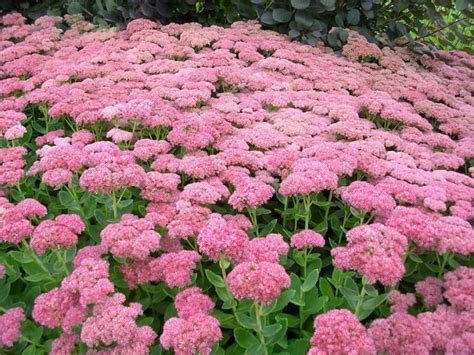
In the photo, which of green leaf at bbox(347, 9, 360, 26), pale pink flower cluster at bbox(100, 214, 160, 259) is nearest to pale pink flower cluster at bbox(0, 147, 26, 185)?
pale pink flower cluster at bbox(100, 214, 160, 259)

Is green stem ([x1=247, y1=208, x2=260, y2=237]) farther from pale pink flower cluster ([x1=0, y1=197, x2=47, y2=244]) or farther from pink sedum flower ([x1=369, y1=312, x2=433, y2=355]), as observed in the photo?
pale pink flower cluster ([x1=0, y1=197, x2=47, y2=244])

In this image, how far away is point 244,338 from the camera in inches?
86.6

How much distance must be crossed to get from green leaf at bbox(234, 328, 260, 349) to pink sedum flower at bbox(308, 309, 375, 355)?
17.2 inches

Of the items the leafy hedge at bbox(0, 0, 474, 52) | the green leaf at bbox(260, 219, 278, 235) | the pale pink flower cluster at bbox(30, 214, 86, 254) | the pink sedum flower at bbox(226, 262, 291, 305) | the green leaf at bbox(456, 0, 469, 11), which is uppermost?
the green leaf at bbox(456, 0, 469, 11)

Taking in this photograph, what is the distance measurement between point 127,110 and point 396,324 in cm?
243

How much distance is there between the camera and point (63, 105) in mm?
3633

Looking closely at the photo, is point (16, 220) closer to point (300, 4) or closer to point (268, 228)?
point (268, 228)

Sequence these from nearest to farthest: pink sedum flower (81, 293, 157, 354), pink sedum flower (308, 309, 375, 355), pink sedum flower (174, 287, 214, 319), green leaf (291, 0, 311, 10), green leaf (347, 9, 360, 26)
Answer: pink sedum flower (308, 309, 375, 355) → pink sedum flower (81, 293, 157, 354) → pink sedum flower (174, 287, 214, 319) → green leaf (291, 0, 311, 10) → green leaf (347, 9, 360, 26)

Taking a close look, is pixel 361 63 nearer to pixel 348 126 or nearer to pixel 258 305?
pixel 348 126

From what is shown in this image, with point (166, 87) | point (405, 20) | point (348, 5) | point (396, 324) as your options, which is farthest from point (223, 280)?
point (405, 20)

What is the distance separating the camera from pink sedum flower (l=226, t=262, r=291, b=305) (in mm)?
1936

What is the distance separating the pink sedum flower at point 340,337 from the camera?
1765 mm

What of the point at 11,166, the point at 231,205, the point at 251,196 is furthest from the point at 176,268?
the point at 11,166

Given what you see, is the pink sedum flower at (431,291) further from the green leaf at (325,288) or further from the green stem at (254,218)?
the green stem at (254,218)
